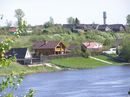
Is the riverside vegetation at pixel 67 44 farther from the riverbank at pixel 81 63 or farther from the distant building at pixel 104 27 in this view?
the distant building at pixel 104 27

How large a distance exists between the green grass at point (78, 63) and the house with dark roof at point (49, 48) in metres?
3.71

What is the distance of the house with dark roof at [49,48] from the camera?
6681 cm

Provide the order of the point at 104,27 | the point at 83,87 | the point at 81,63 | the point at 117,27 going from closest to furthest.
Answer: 1. the point at 83,87
2. the point at 81,63
3. the point at 117,27
4. the point at 104,27

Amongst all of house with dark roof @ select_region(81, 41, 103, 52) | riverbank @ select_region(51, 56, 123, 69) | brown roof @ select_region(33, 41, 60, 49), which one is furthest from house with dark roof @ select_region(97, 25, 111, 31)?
riverbank @ select_region(51, 56, 123, 69)

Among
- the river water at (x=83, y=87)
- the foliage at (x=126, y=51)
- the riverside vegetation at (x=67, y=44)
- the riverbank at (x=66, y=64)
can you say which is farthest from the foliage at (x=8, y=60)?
the foliage at (x=126, y=51)

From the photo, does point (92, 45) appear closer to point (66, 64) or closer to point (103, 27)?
point (66, 64)

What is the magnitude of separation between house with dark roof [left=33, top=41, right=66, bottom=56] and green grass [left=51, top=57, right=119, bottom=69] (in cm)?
371

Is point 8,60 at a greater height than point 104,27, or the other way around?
point 104,27

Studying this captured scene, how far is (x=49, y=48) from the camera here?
219ft

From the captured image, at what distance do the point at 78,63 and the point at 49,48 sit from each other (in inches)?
261

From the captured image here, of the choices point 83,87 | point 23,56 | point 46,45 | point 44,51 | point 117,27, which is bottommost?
point 83,87

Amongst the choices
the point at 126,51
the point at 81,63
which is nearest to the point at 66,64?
the point at 81,63

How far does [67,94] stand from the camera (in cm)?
3159

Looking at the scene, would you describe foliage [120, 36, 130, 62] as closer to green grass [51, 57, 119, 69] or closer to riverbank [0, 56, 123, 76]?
riverbank [0, 56, 123, 76]
